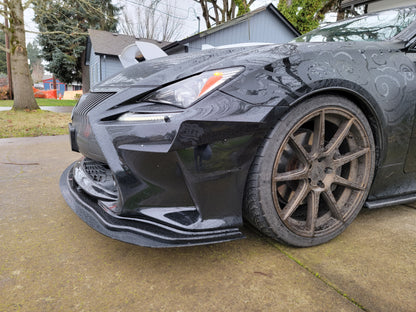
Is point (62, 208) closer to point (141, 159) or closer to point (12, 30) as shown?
point (141, 159)

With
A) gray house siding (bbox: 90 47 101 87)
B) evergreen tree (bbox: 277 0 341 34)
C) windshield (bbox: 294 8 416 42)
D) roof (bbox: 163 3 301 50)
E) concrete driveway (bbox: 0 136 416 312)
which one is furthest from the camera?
gray house siding (bbox: 90 47 101 87)

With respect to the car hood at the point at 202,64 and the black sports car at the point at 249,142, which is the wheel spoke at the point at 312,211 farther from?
the car hood at the point at 202,64

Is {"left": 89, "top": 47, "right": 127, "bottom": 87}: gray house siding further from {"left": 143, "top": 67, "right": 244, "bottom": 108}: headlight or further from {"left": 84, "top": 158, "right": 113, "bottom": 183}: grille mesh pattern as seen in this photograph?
{"left": 143, "top": 67, "right": 244, "bottom": 108}: headlight

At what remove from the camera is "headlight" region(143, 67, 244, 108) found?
4.20 ft

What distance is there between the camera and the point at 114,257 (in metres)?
1.51

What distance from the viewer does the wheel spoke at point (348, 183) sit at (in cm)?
160

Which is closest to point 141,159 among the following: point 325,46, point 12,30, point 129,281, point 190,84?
point 190,84

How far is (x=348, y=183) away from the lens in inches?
64.3

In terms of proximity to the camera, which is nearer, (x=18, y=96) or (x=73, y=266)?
(x=73, y=266)

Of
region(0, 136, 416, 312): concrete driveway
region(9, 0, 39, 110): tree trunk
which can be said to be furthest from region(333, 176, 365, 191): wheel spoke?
region(9, 0, 39, 110): tree trunk

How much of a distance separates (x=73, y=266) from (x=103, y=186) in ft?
1.41

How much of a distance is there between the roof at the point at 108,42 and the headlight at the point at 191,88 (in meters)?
19.1

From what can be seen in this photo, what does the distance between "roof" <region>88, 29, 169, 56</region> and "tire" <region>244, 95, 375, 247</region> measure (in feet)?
62.8

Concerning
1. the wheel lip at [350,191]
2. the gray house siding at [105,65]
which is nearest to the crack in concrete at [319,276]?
the wheel lip at [350,191]
